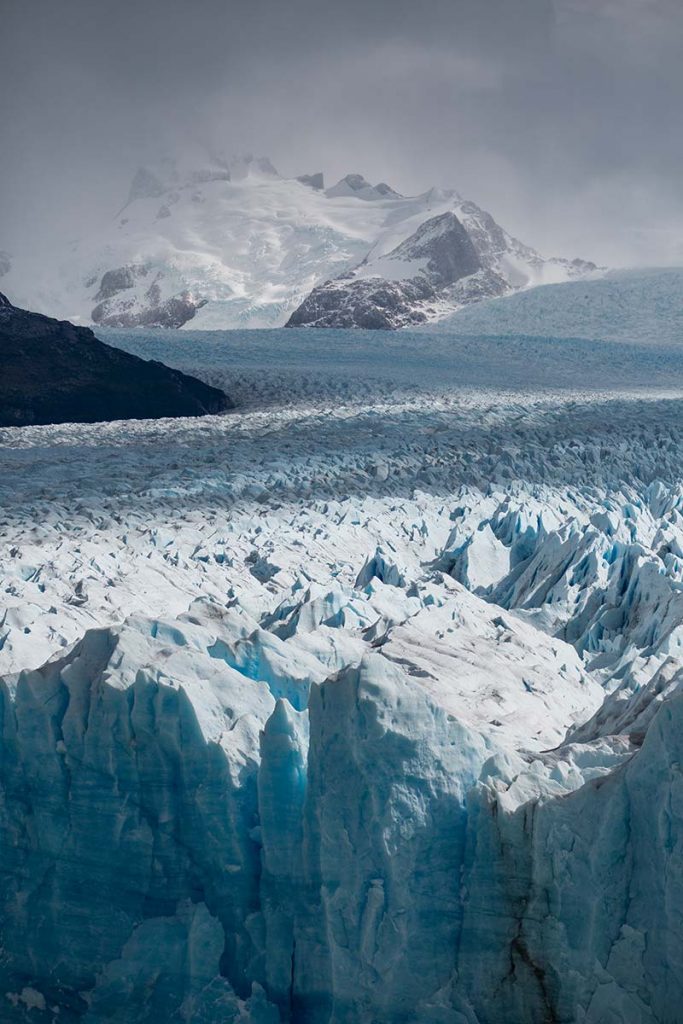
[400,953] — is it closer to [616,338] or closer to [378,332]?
[378,332]

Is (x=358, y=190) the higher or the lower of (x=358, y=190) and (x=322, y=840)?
the higher

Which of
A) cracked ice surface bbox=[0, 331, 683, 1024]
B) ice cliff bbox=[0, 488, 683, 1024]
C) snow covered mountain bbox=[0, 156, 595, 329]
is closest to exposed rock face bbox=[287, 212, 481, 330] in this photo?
snow covered mountain bbox=[0, 156, 595, 329]

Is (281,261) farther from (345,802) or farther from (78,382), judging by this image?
(345,802)

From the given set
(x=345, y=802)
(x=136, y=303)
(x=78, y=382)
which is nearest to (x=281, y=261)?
(x=136, y=303)

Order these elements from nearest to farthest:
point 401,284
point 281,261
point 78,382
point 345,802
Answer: point 345,802 → point 78,382 → point 401,284 → point 281,261

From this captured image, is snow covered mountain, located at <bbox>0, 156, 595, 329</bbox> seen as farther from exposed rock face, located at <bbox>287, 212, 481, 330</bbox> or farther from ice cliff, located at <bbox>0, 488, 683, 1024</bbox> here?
ice cliff, located at <bbox>0, 488, 683, 1024</bbox>

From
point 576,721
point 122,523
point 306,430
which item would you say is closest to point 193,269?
point 306,430
